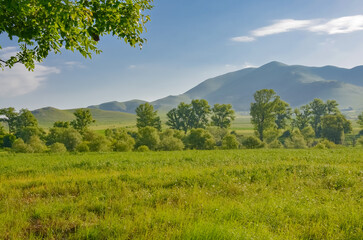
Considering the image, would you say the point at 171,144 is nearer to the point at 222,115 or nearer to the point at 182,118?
the point at 182,118

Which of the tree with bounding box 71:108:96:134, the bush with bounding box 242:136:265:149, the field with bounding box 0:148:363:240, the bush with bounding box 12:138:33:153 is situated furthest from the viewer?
the tree with bounding box 71:108:96:134

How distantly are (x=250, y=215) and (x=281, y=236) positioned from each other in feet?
3.64

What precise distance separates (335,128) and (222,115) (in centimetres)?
4319

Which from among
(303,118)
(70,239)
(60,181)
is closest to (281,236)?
(70,239)

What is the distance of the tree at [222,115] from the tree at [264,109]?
12389 millimetres

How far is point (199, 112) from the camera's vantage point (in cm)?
9888

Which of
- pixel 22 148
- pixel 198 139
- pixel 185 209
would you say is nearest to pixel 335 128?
pixel 198 139

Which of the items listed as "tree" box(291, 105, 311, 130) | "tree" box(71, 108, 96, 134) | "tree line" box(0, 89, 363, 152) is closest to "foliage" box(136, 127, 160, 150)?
"tree line" box(0, 89, 363, 152)

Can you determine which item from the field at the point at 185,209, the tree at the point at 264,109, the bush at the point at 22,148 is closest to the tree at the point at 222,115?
the tree at the point at 264,109

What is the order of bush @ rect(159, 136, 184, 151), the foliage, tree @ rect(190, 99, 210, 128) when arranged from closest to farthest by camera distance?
bush @ rect(159, 136, 184, 151) → the foliage → tree @ rect(190, 99, 210, 128)

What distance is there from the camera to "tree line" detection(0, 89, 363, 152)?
61406 mm

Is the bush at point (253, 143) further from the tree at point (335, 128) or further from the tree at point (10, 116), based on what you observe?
the tree at point (10, 116)

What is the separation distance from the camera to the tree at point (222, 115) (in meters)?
94.5

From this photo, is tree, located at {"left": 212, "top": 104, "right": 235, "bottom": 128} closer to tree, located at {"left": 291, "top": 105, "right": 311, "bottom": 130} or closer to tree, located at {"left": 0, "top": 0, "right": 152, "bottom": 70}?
tree, located at {"left": 291, "top": 105, "right": 311, "bottom": 130}
